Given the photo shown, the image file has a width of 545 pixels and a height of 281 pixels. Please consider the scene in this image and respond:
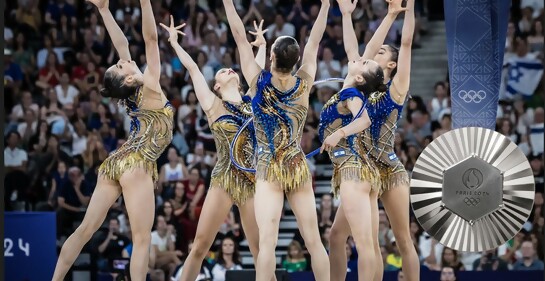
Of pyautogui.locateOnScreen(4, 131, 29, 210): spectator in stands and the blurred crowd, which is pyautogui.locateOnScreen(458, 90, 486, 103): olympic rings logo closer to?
the blurred crowd

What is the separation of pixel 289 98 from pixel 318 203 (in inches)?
222

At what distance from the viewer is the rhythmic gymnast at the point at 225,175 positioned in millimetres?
8766

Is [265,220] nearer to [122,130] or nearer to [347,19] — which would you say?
[347,19]

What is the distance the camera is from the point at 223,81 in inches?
360

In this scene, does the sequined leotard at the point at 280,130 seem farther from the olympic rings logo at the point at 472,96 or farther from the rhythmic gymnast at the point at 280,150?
the olympic rings logo at the point at 472,96

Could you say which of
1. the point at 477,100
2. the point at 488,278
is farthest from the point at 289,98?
the point at 488,278

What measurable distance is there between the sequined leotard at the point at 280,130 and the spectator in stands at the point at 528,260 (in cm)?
465

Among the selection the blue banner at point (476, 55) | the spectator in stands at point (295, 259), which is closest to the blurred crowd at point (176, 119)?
the spectator in stands at point (295, 259)

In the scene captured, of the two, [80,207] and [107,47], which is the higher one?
[107,47]

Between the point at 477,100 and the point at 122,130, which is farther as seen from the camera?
the point at 122,130

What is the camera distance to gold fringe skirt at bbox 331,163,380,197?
8.43 metres

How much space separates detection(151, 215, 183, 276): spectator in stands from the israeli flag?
4961mm

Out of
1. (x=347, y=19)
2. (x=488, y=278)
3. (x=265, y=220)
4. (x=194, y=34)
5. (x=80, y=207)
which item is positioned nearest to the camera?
(x=265, y=220)

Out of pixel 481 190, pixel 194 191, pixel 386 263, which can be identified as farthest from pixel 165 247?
pixel 481 190
